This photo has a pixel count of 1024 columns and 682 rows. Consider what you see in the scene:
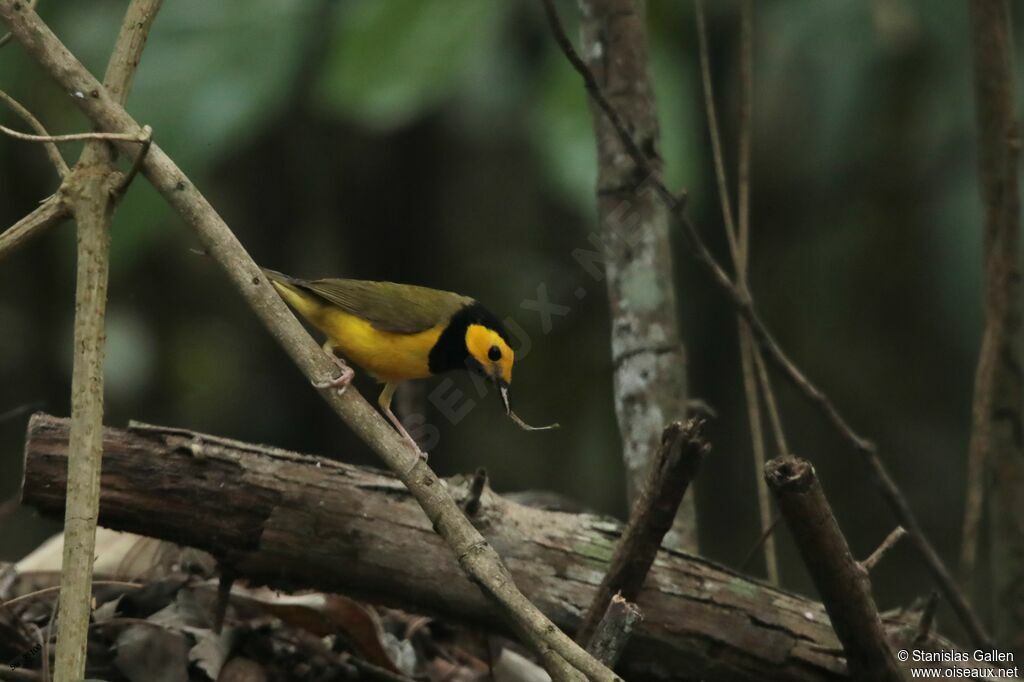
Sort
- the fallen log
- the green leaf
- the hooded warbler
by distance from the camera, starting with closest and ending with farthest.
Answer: the fallen log < the hooded warbler < the green leaf

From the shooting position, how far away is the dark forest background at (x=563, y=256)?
7805 mm

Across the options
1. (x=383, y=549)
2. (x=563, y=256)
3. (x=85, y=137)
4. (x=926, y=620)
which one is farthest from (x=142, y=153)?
(x=563, y=256)

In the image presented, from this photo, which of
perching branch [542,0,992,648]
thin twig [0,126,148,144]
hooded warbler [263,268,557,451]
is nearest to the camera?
thin twig [0,126,148,144]

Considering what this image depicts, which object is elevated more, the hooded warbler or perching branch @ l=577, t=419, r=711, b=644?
the hooded warbler

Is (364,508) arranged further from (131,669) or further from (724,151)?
(724,151)

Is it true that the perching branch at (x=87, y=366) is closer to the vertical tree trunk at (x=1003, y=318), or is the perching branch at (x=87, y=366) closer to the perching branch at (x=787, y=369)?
the perching branch at (x=787, y=369)

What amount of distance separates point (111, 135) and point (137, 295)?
7.13m

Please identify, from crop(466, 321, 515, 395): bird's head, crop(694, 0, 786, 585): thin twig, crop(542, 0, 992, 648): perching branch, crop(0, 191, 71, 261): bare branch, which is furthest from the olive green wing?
crop(0, 191, 71, 261): bare branch

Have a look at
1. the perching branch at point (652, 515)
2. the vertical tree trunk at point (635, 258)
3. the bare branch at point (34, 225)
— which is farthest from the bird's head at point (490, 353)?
the bare branch at point (34, 225)

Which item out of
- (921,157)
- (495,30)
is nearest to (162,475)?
(495,30)

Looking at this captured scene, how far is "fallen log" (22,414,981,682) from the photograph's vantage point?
11.3 ft

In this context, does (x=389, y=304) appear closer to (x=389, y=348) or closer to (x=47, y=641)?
(x=389, y=348)

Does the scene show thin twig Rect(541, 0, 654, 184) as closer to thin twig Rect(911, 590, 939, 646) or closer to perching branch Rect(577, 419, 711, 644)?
perching branch Rect(577, 419, 711, 644)

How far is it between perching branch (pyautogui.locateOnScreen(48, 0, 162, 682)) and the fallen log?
60cm
